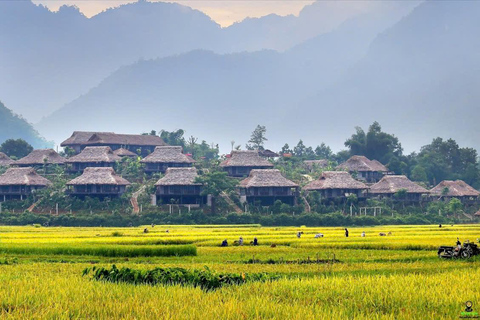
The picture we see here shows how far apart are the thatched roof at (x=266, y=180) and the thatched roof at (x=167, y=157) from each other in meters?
10.6

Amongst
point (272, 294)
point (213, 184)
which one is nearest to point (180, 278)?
point (272, 294)

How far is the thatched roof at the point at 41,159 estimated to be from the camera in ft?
253

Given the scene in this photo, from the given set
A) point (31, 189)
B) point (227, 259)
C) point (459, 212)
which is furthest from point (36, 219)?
point (459, 212)

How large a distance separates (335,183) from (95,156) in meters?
27.3

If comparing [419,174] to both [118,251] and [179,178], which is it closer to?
[179,178]

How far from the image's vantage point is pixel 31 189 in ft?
223

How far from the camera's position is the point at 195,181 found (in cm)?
6488

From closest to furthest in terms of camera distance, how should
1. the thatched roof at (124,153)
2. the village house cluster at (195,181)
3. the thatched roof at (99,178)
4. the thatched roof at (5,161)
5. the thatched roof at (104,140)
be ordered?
the thatched roof at (99,178)
the village house cluster at (195,181)
the thatched roof at (5,161)
the thatched roof at (124,153)
the thatched roof at (104,140)

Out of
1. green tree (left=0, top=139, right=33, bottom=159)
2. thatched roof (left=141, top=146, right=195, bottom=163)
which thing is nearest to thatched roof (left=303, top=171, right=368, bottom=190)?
thatched roof (left=141, top=146, right=195, bottom=163)

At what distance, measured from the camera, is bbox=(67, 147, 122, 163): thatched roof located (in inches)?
2931

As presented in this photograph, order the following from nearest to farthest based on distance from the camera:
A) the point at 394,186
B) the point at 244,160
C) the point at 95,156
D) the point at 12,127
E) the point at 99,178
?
the point at 99,178 → the point at 394,186 → the point at 95,156 → the point at 244,160 → the point at 12,127

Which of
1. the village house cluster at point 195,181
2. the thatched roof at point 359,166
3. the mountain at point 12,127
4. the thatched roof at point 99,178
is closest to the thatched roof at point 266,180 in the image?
the village house cluster at point 195,181

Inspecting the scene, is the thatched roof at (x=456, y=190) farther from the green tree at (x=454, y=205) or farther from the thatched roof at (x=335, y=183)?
the thatched roof at (x=335, y=183)

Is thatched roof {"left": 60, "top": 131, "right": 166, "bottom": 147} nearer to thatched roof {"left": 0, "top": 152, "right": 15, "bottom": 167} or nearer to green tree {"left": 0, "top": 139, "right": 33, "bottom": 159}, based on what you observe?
thatched roof {"left": 0, "top": 152, "right": 15, "bottom": 167}
